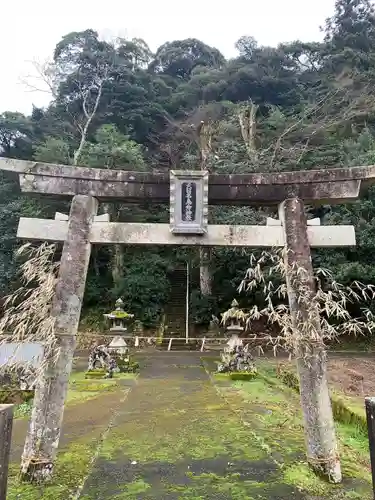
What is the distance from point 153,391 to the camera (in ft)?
24.2

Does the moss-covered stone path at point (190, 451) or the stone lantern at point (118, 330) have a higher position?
the stone lantern at point (118, 330)

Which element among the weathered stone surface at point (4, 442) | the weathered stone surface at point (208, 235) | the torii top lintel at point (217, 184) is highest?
the torii top lintel at point (217, 184)

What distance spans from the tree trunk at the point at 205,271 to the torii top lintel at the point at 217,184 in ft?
44.8

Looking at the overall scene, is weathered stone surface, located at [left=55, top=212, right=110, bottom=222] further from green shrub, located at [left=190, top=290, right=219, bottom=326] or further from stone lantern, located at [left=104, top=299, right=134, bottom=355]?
green shrub, located at [left=190, top=290, right=219, bottom=326]

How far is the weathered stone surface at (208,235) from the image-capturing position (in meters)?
3.84

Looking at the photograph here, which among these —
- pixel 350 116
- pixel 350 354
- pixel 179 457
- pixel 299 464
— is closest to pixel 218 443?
pixel 179 457

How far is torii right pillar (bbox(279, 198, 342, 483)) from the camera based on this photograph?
3334 millimetres

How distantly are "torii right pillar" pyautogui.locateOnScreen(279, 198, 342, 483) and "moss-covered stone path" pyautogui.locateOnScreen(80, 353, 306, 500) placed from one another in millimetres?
439

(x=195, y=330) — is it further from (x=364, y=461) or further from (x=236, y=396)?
(x=364, y=461)

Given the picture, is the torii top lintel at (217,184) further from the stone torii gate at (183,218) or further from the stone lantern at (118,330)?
the stone lantern at (118,330)

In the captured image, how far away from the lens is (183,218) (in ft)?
12.8

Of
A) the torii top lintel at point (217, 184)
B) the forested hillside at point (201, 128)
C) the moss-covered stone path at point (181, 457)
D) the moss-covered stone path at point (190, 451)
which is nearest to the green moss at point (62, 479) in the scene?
the moss-covered stone path at point (190, 451)

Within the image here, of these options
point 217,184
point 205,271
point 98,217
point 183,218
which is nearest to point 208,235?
point 183,218

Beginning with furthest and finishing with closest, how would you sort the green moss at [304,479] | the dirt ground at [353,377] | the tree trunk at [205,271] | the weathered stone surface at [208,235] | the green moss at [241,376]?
1. the tree trunk at [205,271]
2. the green moss at [241,376]
3. the dirt ground at [353,377]
4. the weathered stone surface at [208,235]
5. the green moss at [304,479]
